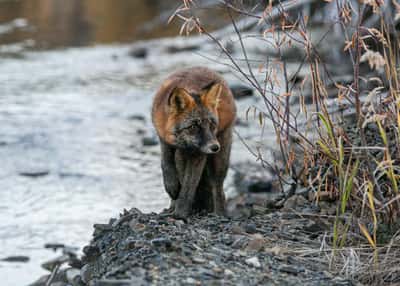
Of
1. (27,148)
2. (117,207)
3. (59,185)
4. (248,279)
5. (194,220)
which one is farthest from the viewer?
(27,148)

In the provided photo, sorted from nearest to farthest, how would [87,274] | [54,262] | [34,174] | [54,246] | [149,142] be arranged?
1. [87,274]
2. [54,262]
3. [54,246]
4. [34,174]
5. [149,142]

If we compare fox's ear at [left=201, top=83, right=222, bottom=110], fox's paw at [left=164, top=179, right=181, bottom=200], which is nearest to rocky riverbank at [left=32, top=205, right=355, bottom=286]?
fox's paw at [left=164, top=179, right=181, bottom=200]

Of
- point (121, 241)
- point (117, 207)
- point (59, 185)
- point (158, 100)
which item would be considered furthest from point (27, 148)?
point (121, 241)

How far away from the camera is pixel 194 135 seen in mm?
6031

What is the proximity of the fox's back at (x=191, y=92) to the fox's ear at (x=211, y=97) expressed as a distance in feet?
0.26

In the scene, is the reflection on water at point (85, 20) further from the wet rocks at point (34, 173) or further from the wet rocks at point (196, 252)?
the wet rocks at point (196, 252)

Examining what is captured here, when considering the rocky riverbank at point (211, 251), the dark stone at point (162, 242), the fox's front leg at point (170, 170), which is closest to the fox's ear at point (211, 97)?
the fox's front leg at point (170, 170)

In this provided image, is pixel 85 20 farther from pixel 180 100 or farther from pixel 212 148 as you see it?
pixel 212 148

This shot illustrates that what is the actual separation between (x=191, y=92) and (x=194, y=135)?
0.37m

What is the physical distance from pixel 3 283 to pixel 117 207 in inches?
84.1

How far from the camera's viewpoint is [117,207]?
9.09 meters

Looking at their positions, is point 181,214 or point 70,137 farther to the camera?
point 70,137

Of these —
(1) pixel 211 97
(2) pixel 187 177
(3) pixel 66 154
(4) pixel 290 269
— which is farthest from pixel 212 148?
(3) pixel 66 154

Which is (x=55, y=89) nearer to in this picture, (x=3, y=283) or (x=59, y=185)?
(x=59, y=185)
